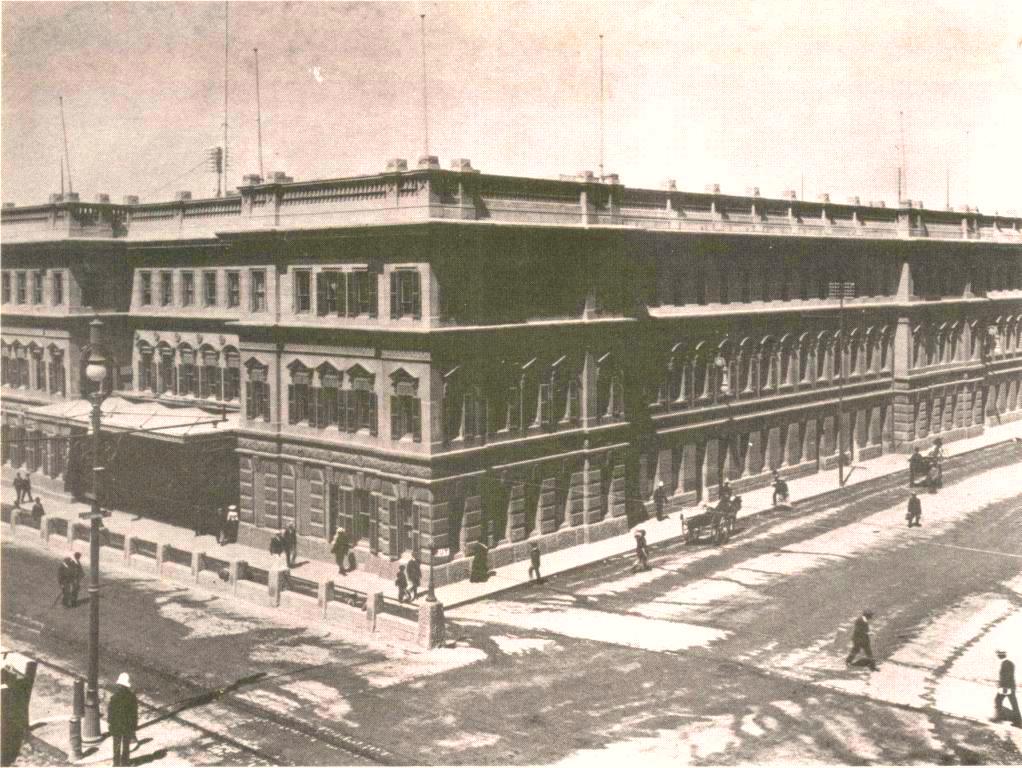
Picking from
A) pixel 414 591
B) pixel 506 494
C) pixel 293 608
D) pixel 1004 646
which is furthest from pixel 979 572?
pixel 293 608

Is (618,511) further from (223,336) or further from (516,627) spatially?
(223,336)

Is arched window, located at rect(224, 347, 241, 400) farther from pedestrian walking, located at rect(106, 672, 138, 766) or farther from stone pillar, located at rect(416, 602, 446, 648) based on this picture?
pedestrian walking, located at rect(106, 672, 138, 766)

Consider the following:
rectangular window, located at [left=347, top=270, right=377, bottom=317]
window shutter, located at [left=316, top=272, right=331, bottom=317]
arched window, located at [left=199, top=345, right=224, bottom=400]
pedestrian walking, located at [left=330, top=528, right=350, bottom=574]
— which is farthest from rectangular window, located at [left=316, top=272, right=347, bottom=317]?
arched window, located at [left=199, top=345, right=224, bottom=400]

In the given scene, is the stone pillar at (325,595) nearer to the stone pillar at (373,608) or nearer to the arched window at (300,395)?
the stone pillar at (373,608)

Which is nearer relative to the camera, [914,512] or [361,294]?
[361,294]

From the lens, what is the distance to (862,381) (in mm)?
57406

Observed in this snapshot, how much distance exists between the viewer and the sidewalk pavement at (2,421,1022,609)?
34656 mm

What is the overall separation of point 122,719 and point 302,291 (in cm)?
2011

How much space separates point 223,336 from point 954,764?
32370 millimetres

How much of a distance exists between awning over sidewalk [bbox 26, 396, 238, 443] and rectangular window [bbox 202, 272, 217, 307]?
4.44 meters

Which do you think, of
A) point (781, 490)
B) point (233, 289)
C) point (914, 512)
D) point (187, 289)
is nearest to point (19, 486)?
point (187, 289)

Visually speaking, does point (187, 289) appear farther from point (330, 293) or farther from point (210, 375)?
point (330, 293)

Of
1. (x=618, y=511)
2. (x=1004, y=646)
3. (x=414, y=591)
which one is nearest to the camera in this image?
(x=1004, y=646)

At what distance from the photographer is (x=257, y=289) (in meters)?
40.8
